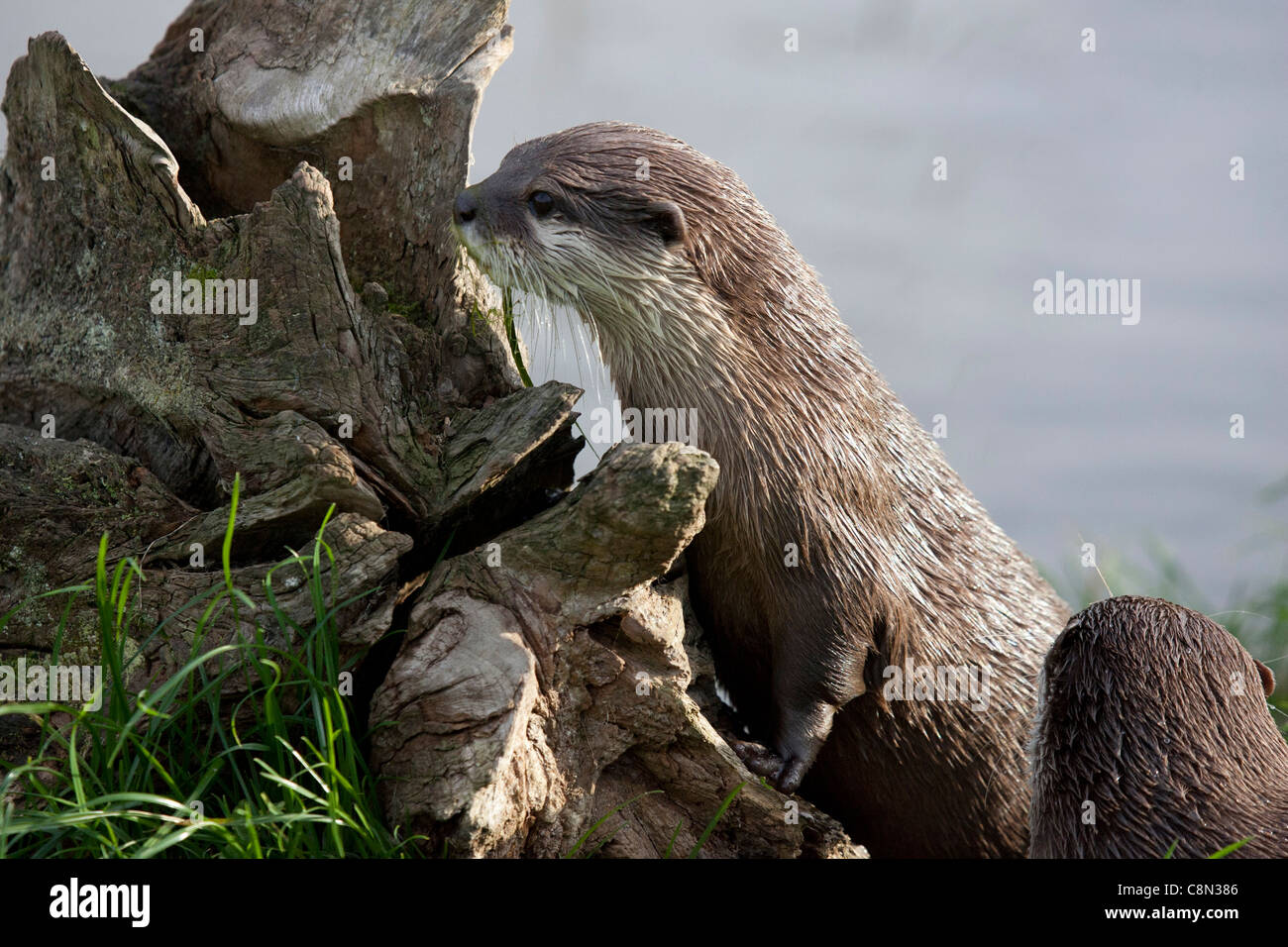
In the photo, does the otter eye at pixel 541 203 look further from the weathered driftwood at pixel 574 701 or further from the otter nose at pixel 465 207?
the weathered driftwood at pixel 574 701

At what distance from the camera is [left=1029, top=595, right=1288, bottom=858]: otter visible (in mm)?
2139

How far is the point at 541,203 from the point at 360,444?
0.72 metres

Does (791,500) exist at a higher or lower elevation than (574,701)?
higher

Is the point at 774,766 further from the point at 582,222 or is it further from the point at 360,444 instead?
the point at 582,222

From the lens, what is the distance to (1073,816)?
2256 mm

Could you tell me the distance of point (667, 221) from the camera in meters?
2.64

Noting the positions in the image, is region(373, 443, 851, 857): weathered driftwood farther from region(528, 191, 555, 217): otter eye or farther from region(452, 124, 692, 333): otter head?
region(528, 191, 555, 217): otter eye

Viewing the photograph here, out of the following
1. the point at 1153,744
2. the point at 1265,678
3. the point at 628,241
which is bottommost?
the point at 1153,744

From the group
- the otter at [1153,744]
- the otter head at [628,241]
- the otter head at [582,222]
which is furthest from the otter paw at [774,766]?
the otter head at [582,222]

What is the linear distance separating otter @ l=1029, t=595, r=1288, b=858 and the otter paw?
51 cm

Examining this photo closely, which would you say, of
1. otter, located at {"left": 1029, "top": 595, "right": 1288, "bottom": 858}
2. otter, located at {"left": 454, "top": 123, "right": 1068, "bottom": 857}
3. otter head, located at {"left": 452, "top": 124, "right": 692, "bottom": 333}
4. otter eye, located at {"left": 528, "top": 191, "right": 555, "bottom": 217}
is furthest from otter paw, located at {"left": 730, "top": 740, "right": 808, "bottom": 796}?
otter eye, located at {"left": 528, "top": 191, "right": 555, "bottom": 217}

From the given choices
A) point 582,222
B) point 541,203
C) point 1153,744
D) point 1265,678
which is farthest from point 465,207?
point 1265,678

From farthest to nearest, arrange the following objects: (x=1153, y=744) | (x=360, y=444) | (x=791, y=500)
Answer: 1. (x=791, y=500)
2. (x=360, y=444)
3. (x=1153, y=744)
